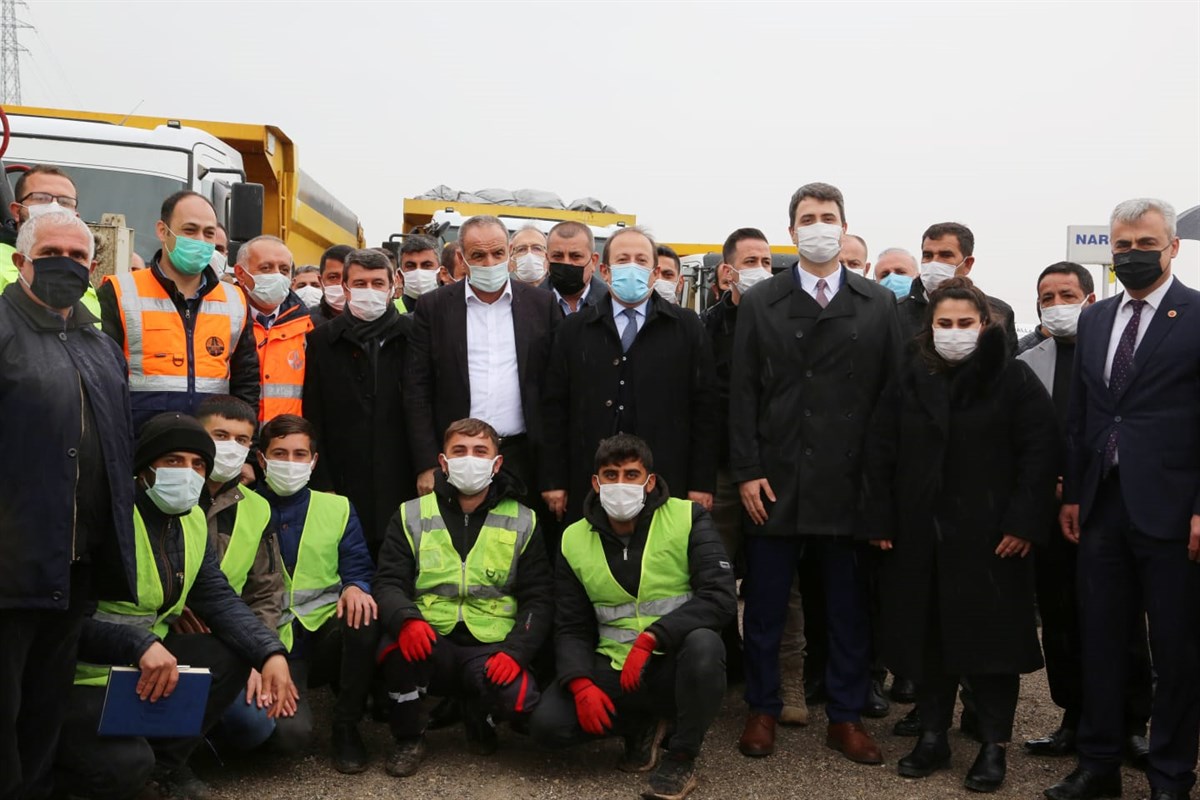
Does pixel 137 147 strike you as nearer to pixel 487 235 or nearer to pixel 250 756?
pixel 487 235

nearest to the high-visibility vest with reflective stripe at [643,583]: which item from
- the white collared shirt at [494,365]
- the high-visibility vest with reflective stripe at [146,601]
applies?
the white collared shirt at [494,365]

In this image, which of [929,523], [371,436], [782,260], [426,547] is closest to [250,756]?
[426,547]

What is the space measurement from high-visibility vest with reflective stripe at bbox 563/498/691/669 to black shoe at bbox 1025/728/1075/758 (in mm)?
1798

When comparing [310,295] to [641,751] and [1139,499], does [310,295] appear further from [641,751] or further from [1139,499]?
[1139,499]

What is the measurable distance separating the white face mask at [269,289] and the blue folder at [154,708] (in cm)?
249

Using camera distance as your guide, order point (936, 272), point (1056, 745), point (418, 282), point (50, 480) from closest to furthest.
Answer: point (50, 480) → point (1056, 745) → point (936, 272) → point (418, 282)

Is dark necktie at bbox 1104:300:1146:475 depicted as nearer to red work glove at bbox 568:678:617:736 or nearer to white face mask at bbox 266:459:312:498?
red work glove at bbox 568:678:617:736

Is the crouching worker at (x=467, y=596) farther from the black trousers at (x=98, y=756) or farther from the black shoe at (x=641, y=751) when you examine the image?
the black trousers at (x=98, y=756)

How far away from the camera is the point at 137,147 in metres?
8.41

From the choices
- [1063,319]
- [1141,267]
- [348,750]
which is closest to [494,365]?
[348,750]

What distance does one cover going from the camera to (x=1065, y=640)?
556cm

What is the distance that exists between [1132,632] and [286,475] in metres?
3.71

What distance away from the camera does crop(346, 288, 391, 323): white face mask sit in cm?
607

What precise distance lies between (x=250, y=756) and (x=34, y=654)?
1326 mm
